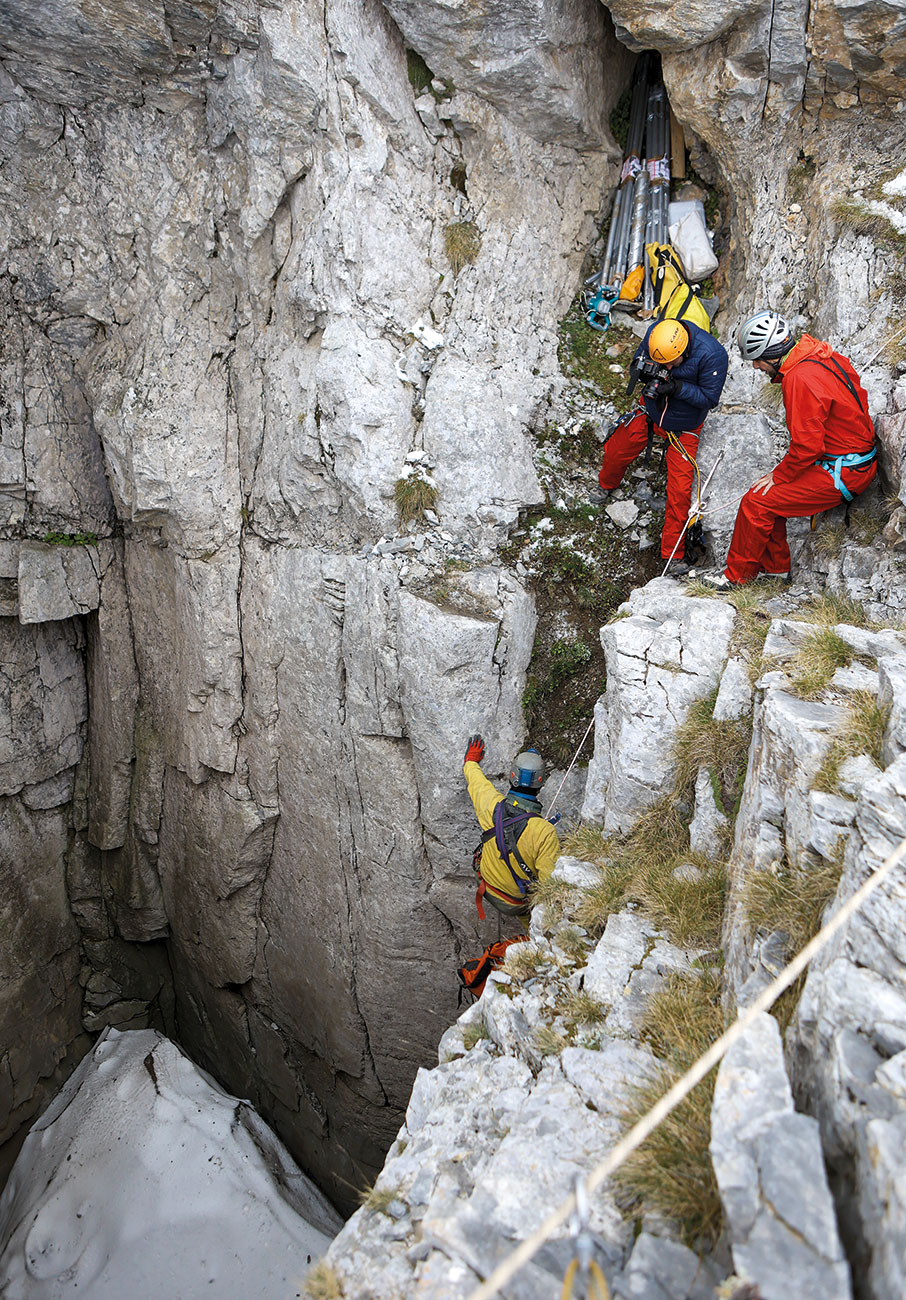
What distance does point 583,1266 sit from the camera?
3027mm

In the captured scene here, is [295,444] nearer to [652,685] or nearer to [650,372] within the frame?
[650,372]

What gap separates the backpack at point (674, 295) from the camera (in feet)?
26.3

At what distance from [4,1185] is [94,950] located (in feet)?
12.3

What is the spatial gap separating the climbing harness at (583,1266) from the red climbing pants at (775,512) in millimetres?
5773

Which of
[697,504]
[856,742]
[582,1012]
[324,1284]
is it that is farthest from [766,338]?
[324,1284]

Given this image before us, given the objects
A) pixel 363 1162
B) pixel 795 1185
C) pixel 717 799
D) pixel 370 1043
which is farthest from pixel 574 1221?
pixel 363 1162

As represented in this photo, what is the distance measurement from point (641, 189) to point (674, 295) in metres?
3.03

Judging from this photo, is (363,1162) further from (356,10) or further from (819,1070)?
(356,10)

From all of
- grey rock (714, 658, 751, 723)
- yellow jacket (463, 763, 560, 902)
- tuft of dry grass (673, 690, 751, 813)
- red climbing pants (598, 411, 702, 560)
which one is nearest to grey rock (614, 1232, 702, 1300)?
tuft of dry grass (673, 690, 751, 813)

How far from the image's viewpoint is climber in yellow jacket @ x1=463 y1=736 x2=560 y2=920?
24.8 feet

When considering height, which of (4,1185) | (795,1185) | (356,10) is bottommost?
(4,1185)

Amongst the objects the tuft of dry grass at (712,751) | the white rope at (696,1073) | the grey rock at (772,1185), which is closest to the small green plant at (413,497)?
the tuft of dry grass at (712,751)

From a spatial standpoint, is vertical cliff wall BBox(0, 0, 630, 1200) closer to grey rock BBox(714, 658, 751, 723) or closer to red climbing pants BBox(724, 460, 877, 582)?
red climbing pants BBox(724, 460, 877, 582)

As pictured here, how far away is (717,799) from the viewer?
5.97m
